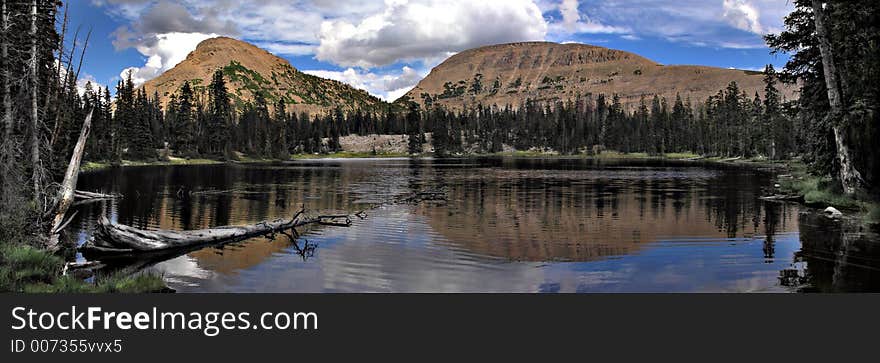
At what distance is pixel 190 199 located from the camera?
1813 inches

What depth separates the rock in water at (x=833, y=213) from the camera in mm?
31092

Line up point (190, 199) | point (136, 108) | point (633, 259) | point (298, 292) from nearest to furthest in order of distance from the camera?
1. point (298, 292)
2. point (633, 259)
3. point (190, 199)
4. point (136, 108)

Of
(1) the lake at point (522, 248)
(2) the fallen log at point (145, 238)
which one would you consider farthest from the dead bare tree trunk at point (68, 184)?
(1) the lake at point (522, 248)

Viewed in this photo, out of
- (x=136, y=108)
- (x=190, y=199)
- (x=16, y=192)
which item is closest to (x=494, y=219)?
(x=16, y=192)

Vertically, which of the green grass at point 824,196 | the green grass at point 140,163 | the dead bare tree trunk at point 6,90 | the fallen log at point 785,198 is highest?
the dead bare tree trunk at point 6,90

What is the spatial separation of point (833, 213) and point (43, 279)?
124ft

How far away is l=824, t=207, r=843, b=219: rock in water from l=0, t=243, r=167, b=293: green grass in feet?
112

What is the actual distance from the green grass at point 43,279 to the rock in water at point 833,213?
34.1 meters

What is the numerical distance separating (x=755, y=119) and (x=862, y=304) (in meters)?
133

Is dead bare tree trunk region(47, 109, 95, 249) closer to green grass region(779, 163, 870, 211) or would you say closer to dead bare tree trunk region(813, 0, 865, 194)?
dead bare tree trunk region(813, 0, 865, 194)

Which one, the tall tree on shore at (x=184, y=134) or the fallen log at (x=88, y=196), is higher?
the tall tree on shore at (x=184, y=134)

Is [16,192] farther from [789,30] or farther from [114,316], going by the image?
[789,30]

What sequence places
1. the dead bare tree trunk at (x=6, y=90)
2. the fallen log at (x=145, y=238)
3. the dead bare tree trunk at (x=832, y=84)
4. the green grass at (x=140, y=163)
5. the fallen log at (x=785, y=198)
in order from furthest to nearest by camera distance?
the green grass at (x=140, y=163) < the fallen log at (x=785, y=198) < the dead bare tree trunk at (x=832, y=84) < the fallen log at (x=145, y=238) < the dead bare tree trunk at (x=6, y=90)

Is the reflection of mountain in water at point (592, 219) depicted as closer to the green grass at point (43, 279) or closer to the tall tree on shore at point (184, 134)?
the green grass at point (43, 279)
